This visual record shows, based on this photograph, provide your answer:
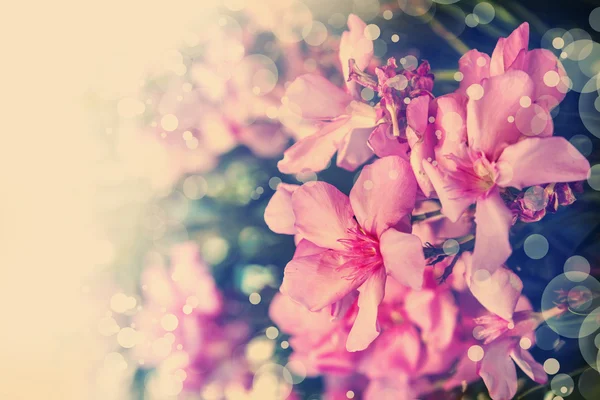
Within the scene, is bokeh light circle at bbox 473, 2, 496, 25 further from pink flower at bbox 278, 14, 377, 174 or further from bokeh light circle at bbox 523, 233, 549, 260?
bokeh light circle at bbox 523, 233, 549, 260

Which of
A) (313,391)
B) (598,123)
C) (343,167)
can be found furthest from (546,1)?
(313,391)

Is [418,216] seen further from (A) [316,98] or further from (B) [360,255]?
(A) [316,98]

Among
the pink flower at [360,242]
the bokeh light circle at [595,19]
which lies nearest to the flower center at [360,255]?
the pink flower at [360,242]

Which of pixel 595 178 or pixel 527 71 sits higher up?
pixel 527 71

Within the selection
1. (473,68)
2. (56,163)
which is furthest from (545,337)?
Answer: (56,163)

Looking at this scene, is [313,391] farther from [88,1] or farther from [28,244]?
[88,1]

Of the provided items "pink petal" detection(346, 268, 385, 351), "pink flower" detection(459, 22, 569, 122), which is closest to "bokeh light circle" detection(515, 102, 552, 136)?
"pink flower" detection(459, 22, 569, 122)
